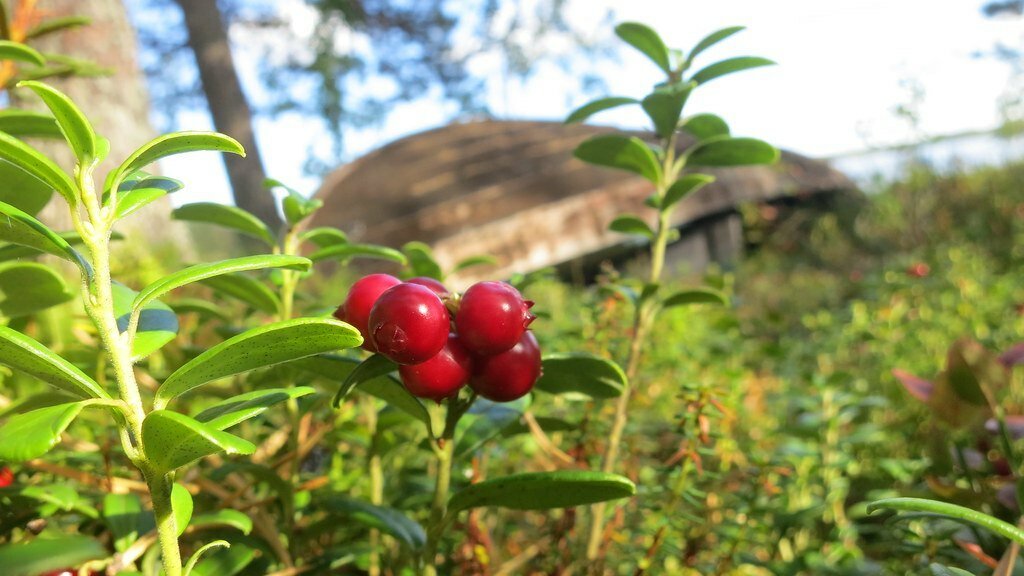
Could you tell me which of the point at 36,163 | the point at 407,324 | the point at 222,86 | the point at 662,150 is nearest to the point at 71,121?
the point at 36,163

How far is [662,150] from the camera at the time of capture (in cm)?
108

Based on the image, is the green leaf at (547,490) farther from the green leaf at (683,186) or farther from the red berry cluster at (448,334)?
the green leaf at (683,186)

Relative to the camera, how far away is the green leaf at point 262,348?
0.48 metres

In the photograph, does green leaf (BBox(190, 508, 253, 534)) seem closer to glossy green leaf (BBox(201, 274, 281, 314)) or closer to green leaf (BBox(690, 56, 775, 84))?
glossy green leaf (BBox(201, 274, 281, 314))

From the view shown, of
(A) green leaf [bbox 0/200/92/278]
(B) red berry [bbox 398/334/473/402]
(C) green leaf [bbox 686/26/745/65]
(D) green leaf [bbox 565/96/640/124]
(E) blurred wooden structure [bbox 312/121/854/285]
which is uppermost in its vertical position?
(C) green leaf [bbox 686/26/745/65]

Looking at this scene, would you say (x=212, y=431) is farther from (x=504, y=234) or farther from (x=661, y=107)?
(x=504, y=234)

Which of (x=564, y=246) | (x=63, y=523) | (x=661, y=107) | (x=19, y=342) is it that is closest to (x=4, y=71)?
(x=63, y=523)

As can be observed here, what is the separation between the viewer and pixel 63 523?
2.73 feet

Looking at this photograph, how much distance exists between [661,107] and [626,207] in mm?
4000

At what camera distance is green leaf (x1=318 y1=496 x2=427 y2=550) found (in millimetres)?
778

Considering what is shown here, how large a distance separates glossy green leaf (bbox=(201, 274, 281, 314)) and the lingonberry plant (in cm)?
45

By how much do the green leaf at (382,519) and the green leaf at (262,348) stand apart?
12.5 inches

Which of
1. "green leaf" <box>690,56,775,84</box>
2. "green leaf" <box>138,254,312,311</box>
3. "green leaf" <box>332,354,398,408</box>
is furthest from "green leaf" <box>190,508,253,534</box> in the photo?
"green leaf" <box>690,56,775,84</box>

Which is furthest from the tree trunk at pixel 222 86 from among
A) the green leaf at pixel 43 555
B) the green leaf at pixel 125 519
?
the green leaf at pixel 43 555
